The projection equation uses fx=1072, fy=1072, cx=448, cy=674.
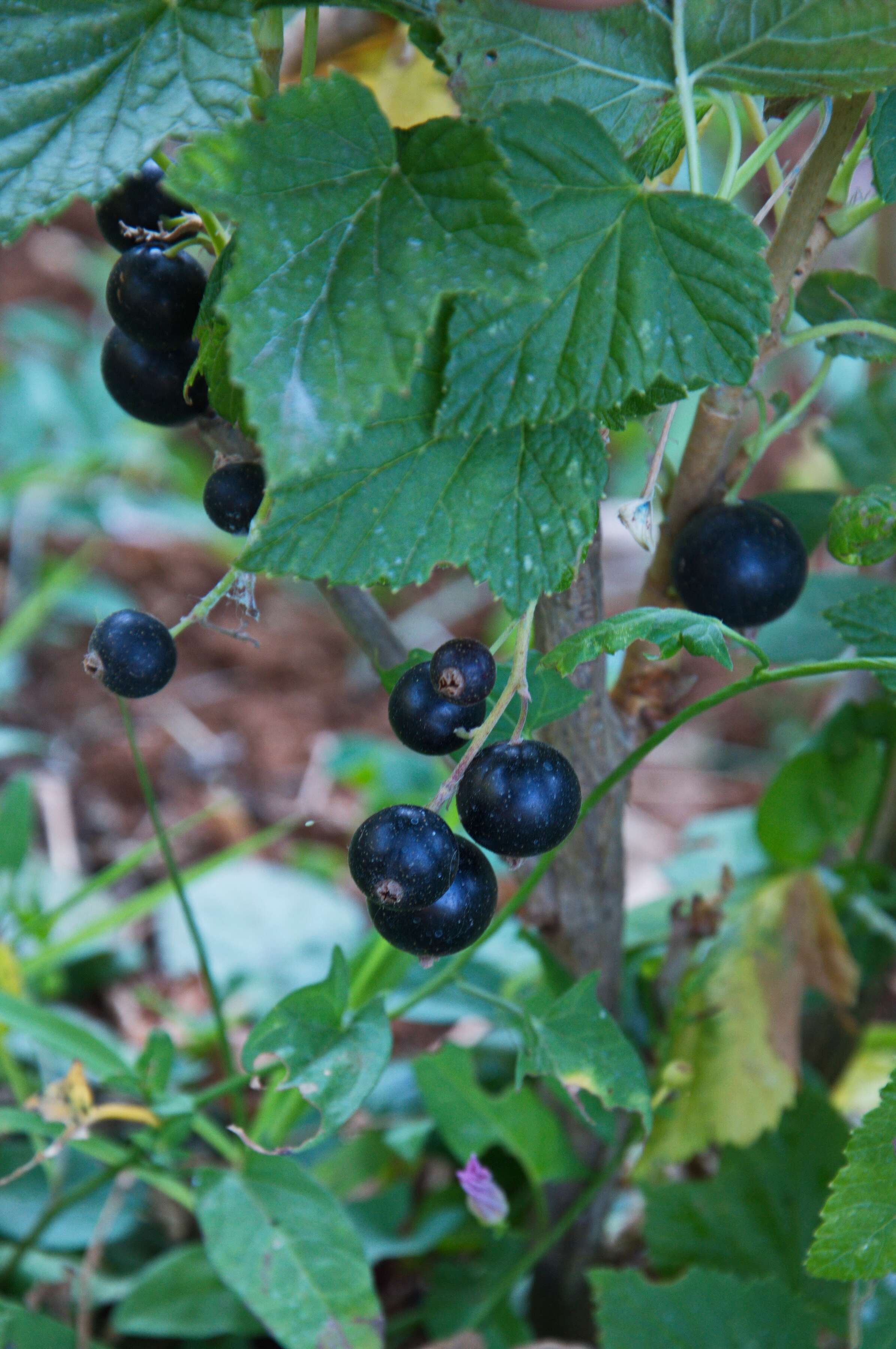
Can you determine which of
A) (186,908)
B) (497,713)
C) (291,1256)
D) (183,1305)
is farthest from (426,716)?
(183,1305)

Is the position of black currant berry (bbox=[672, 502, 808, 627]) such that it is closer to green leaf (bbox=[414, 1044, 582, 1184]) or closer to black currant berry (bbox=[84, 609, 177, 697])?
black currant berry (bbox=[84, 609, 177, 697])

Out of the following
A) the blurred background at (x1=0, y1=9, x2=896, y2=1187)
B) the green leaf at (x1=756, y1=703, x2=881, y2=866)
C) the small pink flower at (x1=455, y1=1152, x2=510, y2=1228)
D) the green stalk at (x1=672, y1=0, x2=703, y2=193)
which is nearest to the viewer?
the green stalk at (x1=672, y1=0, x2=703, y2=193)

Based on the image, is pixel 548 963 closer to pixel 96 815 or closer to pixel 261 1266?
pixel 261 1266

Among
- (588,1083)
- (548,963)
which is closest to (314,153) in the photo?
A: (588,1083)

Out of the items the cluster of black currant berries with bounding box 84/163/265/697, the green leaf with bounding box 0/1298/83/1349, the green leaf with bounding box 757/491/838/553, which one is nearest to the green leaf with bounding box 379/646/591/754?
the cluster of black currant berries with bounding box 84/163/265/697

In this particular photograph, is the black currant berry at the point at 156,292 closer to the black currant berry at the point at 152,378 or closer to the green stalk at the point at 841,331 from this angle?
the black currant berry at the point at 152,378

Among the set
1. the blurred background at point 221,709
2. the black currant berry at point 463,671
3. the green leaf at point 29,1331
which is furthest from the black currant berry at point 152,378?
the green leaf at point 29,1331

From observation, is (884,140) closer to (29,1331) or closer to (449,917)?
(449,917)
